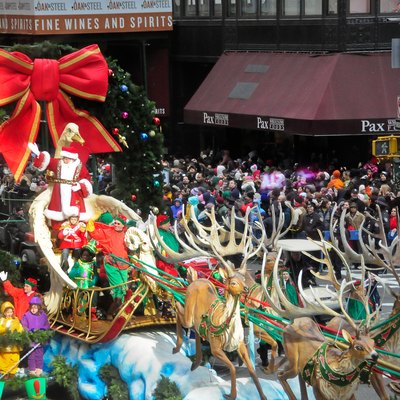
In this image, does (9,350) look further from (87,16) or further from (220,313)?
(87,16)

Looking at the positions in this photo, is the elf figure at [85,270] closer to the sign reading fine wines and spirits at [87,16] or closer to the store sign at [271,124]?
the store sign at [271,124]

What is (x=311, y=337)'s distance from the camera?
15.6m

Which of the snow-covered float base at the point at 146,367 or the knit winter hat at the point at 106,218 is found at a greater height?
the knit winter hat at the point at 106,218

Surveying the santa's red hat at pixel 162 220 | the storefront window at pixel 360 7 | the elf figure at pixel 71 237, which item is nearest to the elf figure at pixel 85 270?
the elf figure at pixel 71 237

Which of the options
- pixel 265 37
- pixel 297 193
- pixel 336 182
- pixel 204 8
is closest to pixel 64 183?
pixel 297 193

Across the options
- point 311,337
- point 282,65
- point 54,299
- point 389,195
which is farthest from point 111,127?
point 282,65

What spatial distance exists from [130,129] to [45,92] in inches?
54.2

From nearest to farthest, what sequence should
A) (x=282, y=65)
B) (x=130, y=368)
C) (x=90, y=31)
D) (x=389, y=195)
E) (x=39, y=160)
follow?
(x=130, y=368), (x=39, y=160), (x=389, y=195), (x=282, y=65), (x=90, y=31)

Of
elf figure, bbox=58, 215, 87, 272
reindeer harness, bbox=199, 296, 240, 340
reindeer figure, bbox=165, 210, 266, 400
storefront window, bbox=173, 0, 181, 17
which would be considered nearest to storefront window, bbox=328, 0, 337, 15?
storefront window, bbox=173, 0, 181, 17

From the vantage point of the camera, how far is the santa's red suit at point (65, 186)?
1941cm

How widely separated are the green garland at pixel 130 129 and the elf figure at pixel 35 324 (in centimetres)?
281

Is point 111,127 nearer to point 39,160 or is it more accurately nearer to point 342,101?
point 39,160

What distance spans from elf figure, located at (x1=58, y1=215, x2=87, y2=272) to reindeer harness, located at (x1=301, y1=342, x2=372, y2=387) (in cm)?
479

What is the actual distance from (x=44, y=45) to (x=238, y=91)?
20864 mm
